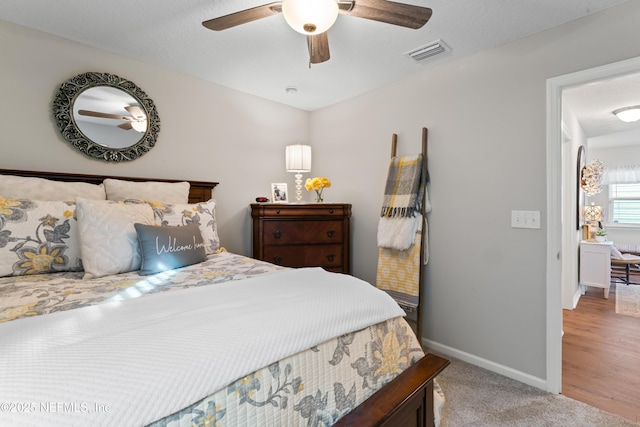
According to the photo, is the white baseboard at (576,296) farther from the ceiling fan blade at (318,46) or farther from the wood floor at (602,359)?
the ceiling fan blade at (318,46)

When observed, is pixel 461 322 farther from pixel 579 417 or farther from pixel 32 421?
pixel 32 421

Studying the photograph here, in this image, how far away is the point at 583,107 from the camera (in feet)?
10.5

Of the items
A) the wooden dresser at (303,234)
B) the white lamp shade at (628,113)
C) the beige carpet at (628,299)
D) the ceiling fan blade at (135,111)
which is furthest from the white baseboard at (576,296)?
the ceiling fan blade at (135,111)

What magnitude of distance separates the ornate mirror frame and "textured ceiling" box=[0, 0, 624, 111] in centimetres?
25

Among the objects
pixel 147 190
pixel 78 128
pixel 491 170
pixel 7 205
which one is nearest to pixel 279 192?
pixel 147 190

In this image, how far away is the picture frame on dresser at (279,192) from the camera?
314 cm

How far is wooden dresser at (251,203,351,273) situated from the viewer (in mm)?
2701

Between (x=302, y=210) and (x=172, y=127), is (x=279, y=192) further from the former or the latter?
(x=172, y=127)

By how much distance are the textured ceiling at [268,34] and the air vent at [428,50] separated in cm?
5

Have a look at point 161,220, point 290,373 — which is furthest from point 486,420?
point 161,220

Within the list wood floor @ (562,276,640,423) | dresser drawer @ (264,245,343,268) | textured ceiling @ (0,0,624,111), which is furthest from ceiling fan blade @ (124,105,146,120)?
wood floor @ (562,276,640,423)

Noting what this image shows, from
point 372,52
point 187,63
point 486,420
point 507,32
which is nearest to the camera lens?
point 486,420

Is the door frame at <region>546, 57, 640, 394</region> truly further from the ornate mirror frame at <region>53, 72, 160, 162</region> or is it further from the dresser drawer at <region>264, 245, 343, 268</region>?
the ornate mirror frame at <region>53, 72, 160, 162</region>

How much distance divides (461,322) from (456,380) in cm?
44
